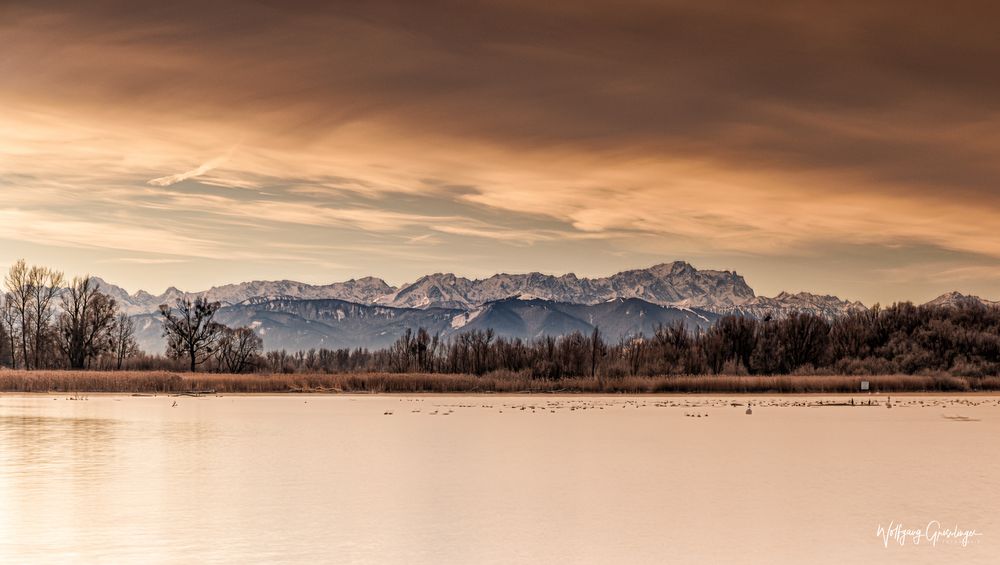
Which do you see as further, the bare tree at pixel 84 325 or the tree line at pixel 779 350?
the bare tree at pixel 84 325

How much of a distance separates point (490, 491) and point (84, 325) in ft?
256

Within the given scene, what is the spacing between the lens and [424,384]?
57.3 meters

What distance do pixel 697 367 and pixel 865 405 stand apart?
25.1 metres

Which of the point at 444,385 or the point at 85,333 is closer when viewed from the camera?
the point at 444,385

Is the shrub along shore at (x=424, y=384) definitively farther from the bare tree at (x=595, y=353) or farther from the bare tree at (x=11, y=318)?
the bare tree at (x=11, y=318)

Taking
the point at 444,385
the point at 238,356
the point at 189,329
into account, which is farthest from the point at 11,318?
the point at 444,385

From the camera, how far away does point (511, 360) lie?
6819cm

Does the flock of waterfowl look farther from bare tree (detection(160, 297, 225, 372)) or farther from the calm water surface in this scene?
bare tree (detection(160, 297, 225, 372))

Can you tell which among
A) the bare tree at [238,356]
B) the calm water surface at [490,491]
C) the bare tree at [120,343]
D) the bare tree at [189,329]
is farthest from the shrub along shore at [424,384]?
the bare tree at [238,356]

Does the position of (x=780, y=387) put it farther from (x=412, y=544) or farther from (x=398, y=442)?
(x=412, y=544)

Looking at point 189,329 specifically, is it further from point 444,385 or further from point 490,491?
point 490,491

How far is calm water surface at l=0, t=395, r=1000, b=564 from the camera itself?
1190 centimetres

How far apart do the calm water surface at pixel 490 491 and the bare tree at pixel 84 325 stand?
56.6 metres

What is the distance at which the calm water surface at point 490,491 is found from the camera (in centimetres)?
1190
